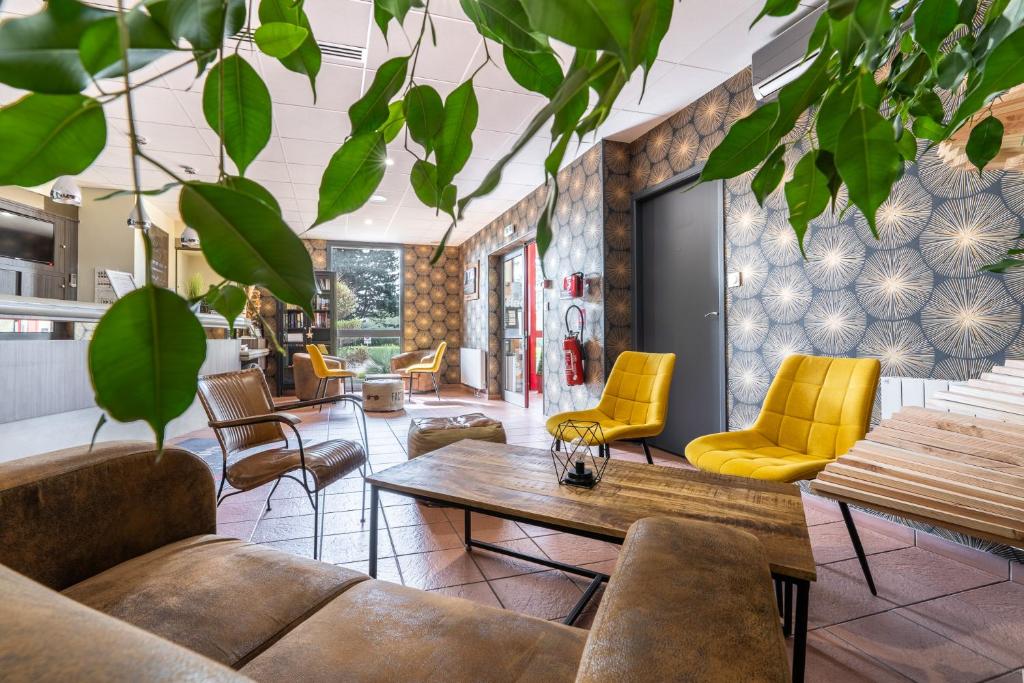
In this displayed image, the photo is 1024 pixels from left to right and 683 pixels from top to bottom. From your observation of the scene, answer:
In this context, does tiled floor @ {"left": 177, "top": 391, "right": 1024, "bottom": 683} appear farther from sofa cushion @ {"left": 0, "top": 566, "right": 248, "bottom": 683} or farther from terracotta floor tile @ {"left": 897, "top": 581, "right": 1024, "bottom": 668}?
sofa cushion @ {"left": 0, "top": 566, "right": 248, "bottom": 683}

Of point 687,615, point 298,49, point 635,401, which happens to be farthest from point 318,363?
point 298,49

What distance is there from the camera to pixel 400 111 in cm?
42

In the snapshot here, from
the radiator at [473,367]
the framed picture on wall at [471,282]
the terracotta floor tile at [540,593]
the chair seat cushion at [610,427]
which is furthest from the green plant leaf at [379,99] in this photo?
the framed picture on wall at [471,282]

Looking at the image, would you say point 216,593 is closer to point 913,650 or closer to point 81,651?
point 81,651

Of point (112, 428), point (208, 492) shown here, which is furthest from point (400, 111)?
point (112, 428)

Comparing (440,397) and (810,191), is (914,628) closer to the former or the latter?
(810,191)

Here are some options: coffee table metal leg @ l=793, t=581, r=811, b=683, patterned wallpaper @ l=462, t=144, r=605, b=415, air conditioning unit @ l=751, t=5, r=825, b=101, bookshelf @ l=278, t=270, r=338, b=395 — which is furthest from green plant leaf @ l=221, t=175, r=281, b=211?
bookshelf @ l=278, t=270, r=338, b=395

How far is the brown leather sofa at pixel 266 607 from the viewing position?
262 mm

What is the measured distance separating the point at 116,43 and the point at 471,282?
8.39m

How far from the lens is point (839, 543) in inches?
91.4

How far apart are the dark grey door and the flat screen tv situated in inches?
254

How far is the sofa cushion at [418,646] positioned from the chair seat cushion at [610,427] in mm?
1541

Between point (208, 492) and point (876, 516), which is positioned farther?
point (876, 516)

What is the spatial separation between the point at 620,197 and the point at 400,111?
4324 mm
